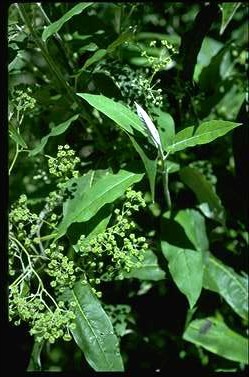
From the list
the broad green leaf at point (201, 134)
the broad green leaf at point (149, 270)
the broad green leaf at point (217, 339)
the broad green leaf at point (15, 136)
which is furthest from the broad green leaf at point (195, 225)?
the broad green leaf at point (15, 136)

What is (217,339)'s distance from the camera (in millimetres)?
2121

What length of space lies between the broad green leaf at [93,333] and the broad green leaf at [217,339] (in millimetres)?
584

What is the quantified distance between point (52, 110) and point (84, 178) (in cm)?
30

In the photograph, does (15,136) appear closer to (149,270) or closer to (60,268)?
(60,268)

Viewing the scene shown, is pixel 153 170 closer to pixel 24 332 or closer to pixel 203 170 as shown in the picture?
pixel 203 170

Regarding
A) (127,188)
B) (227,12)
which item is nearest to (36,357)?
(127,188)

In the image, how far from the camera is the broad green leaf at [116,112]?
1498mm

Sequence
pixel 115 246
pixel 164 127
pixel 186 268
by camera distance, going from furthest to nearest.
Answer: pixel 186 268, pixel 164 127, pixel 115 246

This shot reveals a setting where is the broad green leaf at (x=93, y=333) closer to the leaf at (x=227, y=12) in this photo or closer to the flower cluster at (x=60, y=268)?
the flower cluster at (x=60, y=268)

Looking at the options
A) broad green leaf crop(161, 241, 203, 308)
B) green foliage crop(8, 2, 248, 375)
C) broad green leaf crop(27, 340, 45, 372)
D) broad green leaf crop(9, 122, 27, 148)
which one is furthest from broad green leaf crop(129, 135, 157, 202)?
broad green leaf crop(27, 340, 45, 372)

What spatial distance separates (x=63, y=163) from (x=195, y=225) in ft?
2.10

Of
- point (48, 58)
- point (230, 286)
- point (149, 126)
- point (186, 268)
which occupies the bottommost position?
point (230, 286)

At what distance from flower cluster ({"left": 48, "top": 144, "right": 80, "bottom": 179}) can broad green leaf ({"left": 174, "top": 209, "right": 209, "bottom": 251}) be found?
0.47 metres

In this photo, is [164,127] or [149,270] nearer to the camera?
[164,127]
